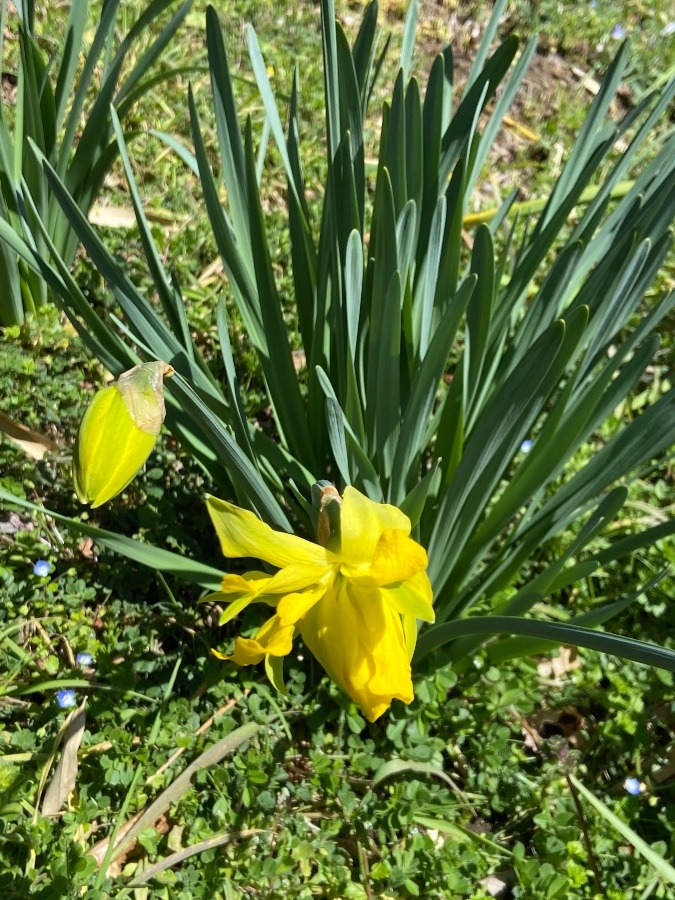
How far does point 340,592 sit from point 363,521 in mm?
117

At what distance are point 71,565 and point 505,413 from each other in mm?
948

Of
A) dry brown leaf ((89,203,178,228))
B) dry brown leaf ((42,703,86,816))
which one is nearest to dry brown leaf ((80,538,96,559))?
dry brown leaf ((42,703,86,816))

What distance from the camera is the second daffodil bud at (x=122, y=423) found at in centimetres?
84

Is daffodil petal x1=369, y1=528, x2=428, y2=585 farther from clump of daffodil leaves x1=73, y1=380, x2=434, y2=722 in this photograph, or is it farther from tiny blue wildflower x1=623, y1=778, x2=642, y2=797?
tiny blue wildflower x1=623, y1=778, x2=642, y2=797

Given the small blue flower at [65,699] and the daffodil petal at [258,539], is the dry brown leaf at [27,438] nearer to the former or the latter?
the small blue flower at [65,699]

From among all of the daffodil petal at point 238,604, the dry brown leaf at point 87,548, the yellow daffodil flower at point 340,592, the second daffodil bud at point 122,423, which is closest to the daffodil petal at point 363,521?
the yellow daffodil flower at point 340,592

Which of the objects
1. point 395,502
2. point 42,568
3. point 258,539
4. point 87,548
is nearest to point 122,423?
point 258,539

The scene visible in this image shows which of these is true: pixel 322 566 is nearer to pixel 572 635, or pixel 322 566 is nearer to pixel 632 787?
pixel 572 635

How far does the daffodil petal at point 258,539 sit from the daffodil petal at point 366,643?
6 centimetres

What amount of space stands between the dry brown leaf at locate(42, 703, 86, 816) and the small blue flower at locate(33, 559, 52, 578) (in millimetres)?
265

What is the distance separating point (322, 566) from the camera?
89 cm

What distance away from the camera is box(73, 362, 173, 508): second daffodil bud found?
A: 0.84 metres

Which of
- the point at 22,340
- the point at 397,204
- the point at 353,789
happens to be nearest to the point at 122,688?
the point at 353,789

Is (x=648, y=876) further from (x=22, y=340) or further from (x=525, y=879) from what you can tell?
(x=22, y=340)
